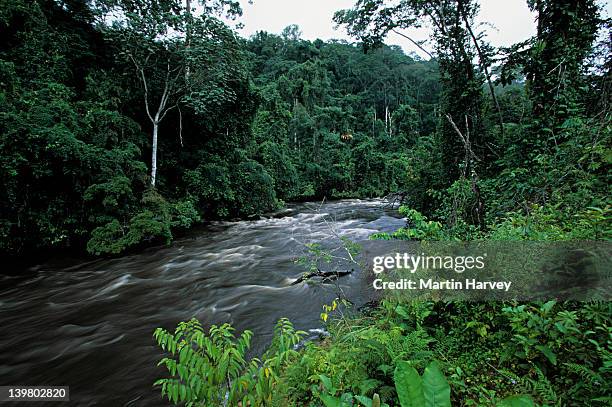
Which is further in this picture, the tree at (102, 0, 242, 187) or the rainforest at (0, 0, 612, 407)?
the tree at (102, 0, 242, 187)

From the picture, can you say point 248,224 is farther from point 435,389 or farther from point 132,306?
point 435,389

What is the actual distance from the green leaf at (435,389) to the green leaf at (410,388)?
0.06 ft

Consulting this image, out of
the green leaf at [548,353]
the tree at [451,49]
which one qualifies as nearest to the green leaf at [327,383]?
the green leaf at [548,353]

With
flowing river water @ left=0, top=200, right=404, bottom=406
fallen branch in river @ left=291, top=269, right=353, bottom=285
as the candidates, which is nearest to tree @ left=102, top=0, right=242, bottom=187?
flowing river water @ left=0, top=200, right=404, bottom=406

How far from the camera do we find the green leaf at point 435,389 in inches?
40.7

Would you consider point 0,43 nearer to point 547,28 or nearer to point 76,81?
point 76,81

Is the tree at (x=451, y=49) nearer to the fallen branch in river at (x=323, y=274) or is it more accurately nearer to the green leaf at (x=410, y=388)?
the fallen branch in river at (x=323, y=274)

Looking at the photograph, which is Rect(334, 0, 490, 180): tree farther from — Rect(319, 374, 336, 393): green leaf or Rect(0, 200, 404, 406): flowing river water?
Rect(319, 374, 336, 393): green leaf

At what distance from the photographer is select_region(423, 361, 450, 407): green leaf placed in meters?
1.03

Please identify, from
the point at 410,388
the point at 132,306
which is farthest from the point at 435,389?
the point at 132,306

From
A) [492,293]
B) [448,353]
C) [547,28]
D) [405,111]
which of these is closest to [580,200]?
[492,293]

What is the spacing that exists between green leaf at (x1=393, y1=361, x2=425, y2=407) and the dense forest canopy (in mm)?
3182

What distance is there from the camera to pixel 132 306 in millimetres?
6004

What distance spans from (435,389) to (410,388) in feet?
0.28
